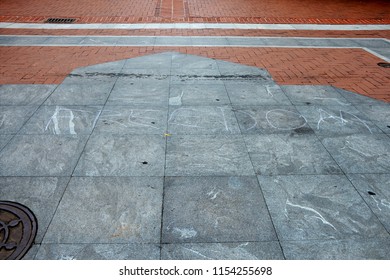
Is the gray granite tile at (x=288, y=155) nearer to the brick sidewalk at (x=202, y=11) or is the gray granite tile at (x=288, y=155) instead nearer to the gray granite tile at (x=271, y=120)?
the gray granite tile at (x=271, y=120)

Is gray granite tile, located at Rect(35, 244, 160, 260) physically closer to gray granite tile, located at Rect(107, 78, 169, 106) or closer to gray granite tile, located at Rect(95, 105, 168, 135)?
gray granite tile, located at Rect(95, 105, 168, 135)

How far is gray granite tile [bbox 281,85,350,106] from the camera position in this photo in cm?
620

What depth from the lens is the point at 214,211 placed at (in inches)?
145

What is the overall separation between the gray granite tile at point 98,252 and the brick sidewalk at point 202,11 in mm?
10090

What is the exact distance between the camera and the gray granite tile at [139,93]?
605cm

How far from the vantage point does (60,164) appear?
173 inches

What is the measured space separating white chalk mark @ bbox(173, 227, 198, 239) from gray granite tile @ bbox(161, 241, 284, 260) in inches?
4.3

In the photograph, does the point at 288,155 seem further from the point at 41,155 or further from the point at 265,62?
the point at 265,62

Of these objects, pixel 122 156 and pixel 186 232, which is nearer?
pixel 186 232

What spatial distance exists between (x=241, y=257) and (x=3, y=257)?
7.51ft

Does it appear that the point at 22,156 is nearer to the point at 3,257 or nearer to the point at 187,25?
the point at 3,257

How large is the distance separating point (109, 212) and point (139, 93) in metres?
3.27

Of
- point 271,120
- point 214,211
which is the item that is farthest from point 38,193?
point 271,120

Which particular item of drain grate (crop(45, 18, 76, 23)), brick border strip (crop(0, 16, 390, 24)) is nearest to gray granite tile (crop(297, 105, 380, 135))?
brick border strip (crop(0, 16, 390, 24))
